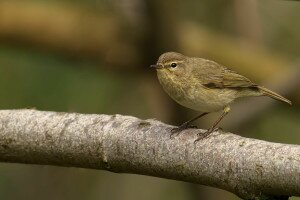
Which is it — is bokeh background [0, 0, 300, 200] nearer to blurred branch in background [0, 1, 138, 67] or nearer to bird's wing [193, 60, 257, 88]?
blurred branch in background [0, 1, 138, 67]

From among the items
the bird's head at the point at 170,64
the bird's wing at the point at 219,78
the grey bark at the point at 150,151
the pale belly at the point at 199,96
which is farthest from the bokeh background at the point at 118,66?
the grey bark at the point at 150,151

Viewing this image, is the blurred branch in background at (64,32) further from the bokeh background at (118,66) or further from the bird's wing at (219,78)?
the bird's wing at (219,78)

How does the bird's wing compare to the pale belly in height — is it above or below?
above

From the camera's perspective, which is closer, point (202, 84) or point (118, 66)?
point (202, 84)

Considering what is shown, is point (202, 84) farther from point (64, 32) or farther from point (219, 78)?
point (64, 32)

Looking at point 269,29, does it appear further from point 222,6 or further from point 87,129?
point 87,129

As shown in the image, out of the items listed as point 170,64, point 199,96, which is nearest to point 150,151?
point 199,96

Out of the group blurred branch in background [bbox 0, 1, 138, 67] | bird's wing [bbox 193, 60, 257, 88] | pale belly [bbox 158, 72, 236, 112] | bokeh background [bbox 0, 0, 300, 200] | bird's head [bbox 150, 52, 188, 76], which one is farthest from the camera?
blurred branch in background [bbox 0, 1, 138, 67]

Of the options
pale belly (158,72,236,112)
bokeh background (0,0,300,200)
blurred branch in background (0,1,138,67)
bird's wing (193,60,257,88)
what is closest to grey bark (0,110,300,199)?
pale belly (158,72,236,112)
